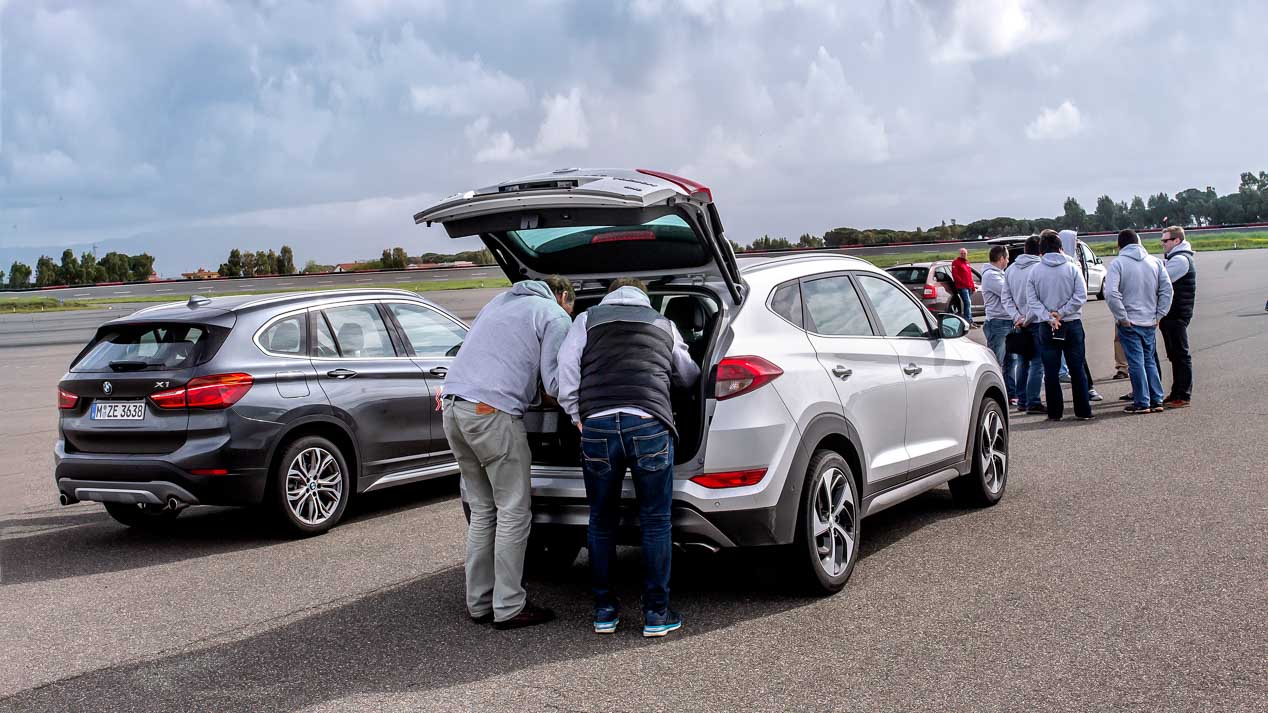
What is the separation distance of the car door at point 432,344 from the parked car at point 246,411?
0.05 metres

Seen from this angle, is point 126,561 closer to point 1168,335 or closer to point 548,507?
point 548,507

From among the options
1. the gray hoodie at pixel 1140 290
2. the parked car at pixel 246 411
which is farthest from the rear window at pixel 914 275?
the parked car at pixel 246 411

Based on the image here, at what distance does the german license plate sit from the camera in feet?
25.0

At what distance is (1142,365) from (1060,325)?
995mm

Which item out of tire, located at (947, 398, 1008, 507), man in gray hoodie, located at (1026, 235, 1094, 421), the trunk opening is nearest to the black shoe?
the trunk opening

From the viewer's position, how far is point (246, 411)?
759 cm

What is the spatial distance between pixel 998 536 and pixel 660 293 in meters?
2.69

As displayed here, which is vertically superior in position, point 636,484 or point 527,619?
point 636,484

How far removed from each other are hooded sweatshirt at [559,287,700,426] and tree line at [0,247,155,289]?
81958mm

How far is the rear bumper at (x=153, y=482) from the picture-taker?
24.5 ft

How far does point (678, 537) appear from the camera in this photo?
5395mm

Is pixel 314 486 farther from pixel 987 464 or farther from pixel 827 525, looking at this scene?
pixel 987 464

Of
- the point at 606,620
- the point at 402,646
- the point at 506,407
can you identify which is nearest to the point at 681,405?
the point at 506,407

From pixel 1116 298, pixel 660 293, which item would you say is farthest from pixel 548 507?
pixel 1116 298
